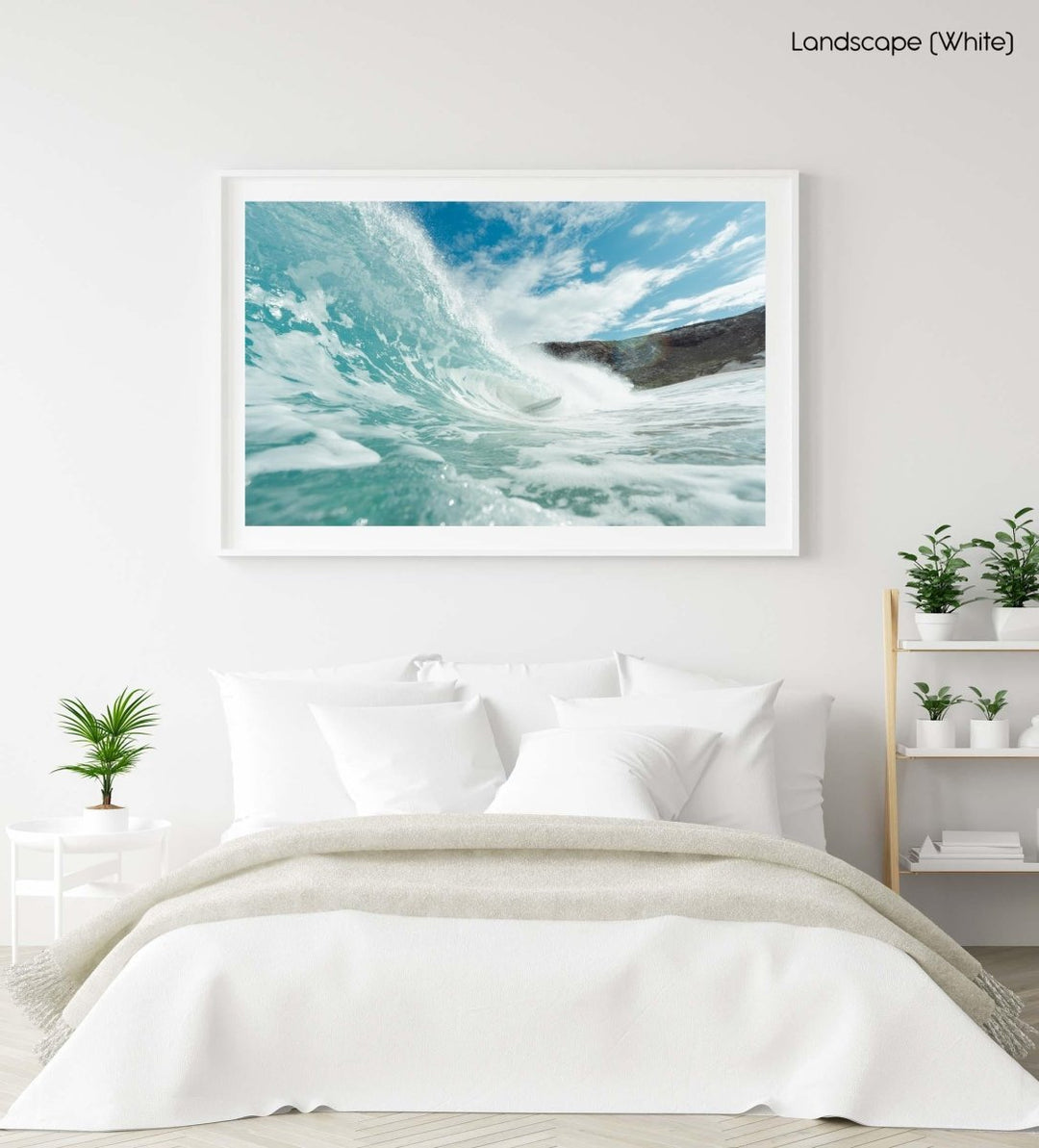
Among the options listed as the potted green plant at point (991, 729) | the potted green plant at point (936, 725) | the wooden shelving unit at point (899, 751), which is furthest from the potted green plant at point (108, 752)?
the potted green plant at point (991, 729)

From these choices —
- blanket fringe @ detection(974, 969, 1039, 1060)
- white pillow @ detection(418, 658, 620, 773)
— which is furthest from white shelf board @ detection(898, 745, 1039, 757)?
blanket fringe @ detection(974, 969, 1039, 1060)

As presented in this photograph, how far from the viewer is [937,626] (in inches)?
154

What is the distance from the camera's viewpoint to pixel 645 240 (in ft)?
13.6

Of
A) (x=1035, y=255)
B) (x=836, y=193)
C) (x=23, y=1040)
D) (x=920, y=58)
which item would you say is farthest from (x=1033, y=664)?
(x=23, y=1040)

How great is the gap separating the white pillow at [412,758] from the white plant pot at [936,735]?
52.6 inches

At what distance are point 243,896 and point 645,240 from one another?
8.33ft

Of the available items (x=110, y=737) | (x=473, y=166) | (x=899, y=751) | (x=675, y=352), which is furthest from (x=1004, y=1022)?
(x=473, y=166)

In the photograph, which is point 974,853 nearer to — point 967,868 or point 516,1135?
point 967,868

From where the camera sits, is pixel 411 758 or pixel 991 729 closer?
pixel 411 758

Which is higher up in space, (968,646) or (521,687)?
(968,646)

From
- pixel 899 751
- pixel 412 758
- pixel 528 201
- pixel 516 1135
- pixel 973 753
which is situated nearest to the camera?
pixel 516 1135

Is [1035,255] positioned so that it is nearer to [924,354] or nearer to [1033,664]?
[924,354]

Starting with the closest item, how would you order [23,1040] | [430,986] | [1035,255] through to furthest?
[430,986] → [23,1040] → [1035,255]

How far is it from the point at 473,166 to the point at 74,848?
2.46m
